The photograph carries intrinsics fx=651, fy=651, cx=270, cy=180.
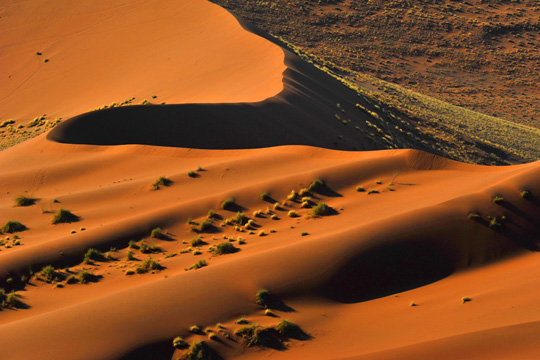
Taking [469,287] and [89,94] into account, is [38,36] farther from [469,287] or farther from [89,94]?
→ [469,287]

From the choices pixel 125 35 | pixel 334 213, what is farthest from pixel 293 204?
Answer: pixel 125 35

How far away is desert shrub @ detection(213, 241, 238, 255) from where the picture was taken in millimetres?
17516

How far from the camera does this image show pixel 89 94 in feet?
149

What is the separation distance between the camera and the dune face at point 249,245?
13.6m

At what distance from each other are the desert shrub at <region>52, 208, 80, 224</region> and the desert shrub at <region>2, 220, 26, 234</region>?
1.05 meters

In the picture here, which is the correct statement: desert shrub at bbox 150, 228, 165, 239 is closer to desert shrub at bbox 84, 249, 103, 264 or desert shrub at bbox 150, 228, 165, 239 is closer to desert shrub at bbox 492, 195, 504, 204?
desert shrub at bbox 84, 249, 103, 264

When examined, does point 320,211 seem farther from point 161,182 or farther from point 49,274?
point 49,274

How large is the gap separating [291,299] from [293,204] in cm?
600

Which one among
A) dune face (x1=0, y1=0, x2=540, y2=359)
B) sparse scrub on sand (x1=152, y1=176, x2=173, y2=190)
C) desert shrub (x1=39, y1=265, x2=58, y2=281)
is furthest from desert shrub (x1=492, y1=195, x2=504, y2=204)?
desert shrub (x1=39, y1=265, x2=58, y2=281)

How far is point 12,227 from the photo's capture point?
816 inches

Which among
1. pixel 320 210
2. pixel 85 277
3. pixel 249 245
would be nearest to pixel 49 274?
pixel 85 277

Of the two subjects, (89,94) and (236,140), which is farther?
(89,94)

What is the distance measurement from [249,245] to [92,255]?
433cm

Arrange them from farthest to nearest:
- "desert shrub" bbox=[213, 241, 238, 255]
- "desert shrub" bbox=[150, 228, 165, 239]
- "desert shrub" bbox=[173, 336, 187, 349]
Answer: "desert shrub" bbox=[150, 228, 165, 239], "desert shrub" bbox=[213, 241, 238, 255], "desert shrub" bbox=[173, 336, 187, 349]
